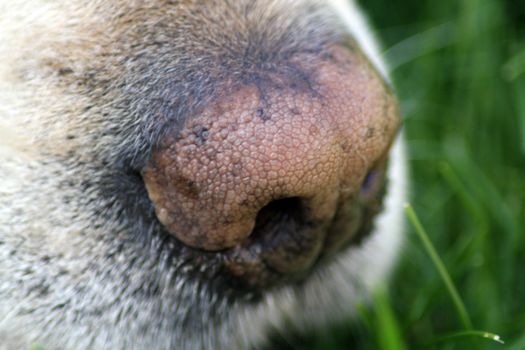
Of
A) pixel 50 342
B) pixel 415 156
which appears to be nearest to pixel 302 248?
pixel 50 342

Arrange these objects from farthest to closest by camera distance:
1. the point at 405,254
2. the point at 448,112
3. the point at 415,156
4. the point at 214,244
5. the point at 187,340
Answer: the point at 448,112
the point at 415,156
the point at 405,254
the point at 187,340
the point at 214,244

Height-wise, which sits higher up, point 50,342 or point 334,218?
point 50,342

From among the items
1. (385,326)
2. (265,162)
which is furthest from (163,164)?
(385,326)

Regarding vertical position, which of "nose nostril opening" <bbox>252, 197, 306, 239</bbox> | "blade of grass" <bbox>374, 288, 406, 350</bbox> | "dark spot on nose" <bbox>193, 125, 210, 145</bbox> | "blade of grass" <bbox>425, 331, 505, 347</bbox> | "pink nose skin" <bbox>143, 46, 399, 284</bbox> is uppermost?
"dark spot on nose" <bbox>193, 125, 210, 145</bbox>

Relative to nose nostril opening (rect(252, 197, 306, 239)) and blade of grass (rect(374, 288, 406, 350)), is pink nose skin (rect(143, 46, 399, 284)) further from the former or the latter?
blade of grass (rect(374, 288, 406, 350))

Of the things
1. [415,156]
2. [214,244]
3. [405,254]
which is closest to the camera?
[214,244]

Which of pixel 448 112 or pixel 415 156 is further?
pixel 448 112

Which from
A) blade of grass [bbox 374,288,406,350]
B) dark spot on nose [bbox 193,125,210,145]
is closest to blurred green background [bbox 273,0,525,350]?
blade of grass [bbox 374,288,406,350]

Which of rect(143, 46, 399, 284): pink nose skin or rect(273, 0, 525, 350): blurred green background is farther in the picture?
rect(273, 0, 525, 350): blurred green background

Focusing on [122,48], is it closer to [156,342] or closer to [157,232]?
[157,232]
